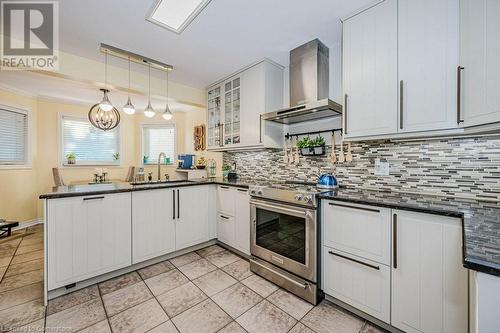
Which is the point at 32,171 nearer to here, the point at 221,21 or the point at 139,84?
the point at 139,84

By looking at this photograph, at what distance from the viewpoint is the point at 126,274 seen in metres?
2.20

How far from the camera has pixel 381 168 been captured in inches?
76.2

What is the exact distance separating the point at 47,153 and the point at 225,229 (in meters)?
4.17

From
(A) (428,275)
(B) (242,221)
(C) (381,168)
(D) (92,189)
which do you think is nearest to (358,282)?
(A) (428,275)

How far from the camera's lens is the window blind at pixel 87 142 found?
4.53 meters

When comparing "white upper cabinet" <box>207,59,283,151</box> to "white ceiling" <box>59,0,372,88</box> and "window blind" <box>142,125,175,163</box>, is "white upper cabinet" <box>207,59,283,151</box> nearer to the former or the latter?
"white ceiling" <box>59,0,372,88</box>

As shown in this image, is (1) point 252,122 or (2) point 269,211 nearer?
(2) point 269,211

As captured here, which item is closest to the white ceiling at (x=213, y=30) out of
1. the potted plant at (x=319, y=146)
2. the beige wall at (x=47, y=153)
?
the potted plant at (x=319, y=146)

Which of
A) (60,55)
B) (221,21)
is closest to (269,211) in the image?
(221,21)

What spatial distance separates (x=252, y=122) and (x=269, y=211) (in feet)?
3.92

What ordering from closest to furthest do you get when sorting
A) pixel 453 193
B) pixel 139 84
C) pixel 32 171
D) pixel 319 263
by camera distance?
pixel 453 193 → pixel 319 263 → pixel 139 84 → pixel 32 171

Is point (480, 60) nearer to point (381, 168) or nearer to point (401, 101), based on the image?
point (401, 101)

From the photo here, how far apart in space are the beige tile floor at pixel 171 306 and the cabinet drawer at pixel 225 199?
68cm

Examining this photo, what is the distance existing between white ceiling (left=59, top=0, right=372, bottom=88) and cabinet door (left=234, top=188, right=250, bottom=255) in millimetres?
1625
